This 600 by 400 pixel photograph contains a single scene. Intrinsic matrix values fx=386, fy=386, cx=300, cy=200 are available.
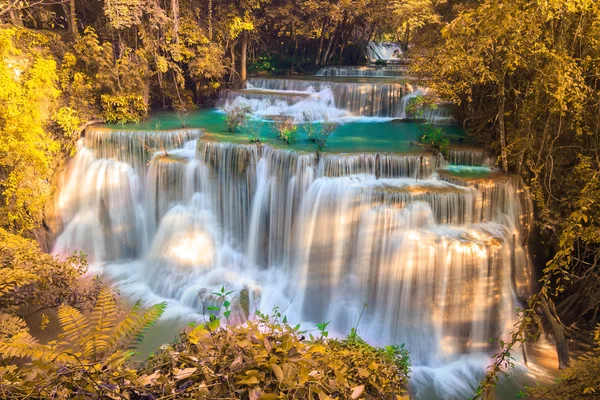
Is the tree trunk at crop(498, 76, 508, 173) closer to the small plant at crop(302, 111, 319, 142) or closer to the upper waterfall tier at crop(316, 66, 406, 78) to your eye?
the small plant at crop(302, 111, 319, 142)

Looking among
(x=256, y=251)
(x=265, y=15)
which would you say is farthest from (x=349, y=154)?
(x=265, y=15)

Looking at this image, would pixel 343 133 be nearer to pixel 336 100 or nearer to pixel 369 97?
pixel 369 97

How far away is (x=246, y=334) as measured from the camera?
A: 2.31 metres

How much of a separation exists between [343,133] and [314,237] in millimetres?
4393

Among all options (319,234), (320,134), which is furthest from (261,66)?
(319,234)

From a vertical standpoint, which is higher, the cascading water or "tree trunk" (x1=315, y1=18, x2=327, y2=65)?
"tree trunk" (x1=315, y1=18, x2=327, y2=65)

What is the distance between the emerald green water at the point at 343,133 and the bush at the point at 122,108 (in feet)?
1.29

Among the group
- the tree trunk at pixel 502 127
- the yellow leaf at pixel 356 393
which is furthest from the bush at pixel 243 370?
the tree trunk at pixel 502 127

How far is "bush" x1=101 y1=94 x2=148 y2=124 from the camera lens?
1260 cm

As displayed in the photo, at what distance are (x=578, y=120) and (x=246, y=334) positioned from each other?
7.05 metres

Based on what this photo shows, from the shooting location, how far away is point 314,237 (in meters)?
8.66

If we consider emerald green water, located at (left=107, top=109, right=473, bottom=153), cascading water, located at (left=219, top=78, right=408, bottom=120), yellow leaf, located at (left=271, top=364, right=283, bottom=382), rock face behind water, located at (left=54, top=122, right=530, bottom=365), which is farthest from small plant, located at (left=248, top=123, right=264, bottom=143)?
yellow leaf, located at (left=271, top=364, right=283, bottom=382)

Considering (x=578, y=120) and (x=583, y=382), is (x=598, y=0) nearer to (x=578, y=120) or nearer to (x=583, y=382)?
(x=578, y=120)

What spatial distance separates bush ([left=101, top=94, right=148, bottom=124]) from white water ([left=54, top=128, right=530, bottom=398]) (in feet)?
5.28
